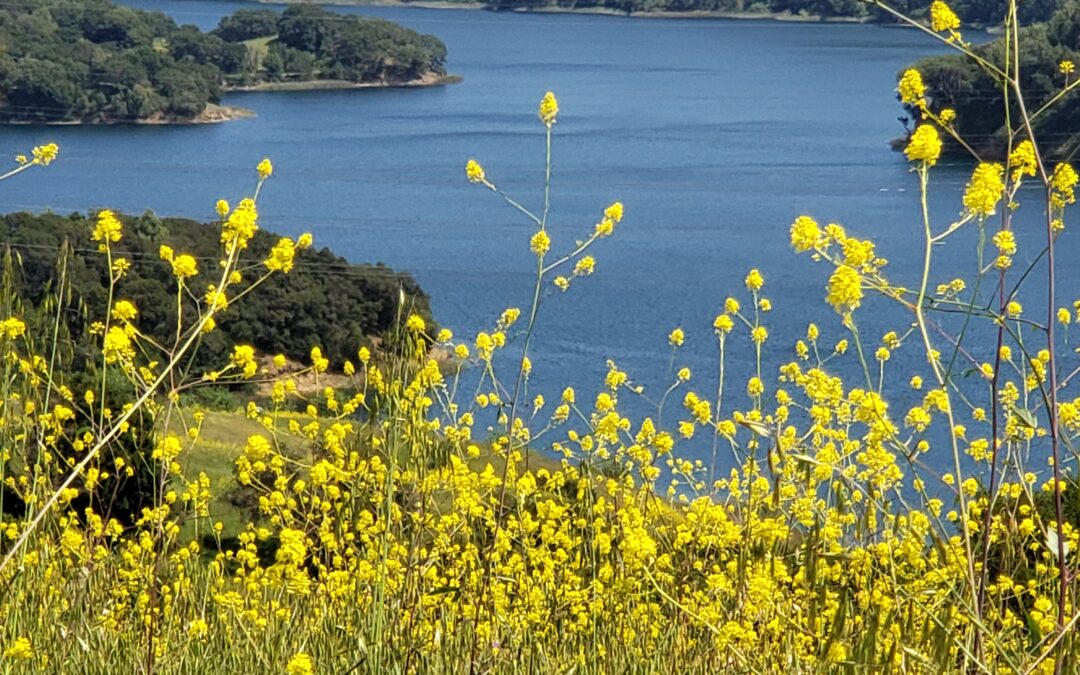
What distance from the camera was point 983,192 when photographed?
1986mm

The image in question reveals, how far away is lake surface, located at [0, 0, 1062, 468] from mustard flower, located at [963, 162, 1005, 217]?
22991 mm

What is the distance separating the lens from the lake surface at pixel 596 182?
33.5 meters

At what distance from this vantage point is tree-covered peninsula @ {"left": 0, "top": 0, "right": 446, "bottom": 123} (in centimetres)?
7494

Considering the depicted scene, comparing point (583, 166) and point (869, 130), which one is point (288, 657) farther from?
point (869, 130)

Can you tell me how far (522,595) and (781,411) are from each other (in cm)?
67

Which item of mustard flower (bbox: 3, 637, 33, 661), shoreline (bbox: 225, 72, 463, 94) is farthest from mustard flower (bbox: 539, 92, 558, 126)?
shoreline (bbox: 225, 72, 463, 94)

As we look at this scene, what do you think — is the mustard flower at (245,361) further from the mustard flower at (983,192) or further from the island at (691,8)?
the island at (691,8)

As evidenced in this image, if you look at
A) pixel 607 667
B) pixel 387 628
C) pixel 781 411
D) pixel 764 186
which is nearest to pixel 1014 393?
pixel 781 411

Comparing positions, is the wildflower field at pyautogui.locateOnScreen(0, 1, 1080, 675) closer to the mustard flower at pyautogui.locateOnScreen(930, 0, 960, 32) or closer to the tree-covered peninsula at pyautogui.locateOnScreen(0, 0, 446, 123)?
the mustard flower at pyautogui.locateOnScreen(930, 0, 960, 32)

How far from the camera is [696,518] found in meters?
3.17

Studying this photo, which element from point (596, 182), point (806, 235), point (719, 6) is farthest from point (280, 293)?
point (719, 6)

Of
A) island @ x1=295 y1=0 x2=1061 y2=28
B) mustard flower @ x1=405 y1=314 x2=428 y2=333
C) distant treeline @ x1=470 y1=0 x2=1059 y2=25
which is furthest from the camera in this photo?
island @ x1=295 y1=0 x2=1061 y2=28

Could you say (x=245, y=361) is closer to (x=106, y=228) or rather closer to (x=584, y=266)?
(x=106, y=228)

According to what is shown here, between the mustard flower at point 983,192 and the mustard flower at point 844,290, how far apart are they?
0.24 m
